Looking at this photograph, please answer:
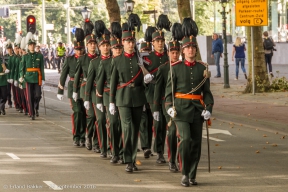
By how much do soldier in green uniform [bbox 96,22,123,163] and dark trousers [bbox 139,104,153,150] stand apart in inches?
24.3

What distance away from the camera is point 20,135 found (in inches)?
736

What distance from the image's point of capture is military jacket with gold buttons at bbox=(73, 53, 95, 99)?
15998 mm

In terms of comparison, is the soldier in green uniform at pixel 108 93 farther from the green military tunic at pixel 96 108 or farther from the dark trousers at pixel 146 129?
the dark trousers at pixel 146 129

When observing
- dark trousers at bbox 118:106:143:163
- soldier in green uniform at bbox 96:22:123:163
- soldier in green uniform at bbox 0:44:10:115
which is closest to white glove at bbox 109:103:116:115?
dark trousers at bbox 118:106:143:163

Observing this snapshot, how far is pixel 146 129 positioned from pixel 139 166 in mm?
1315

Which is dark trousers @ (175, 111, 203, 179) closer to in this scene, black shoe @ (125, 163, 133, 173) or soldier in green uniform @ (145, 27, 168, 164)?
black shoe @ (125, 163, 133, 173)

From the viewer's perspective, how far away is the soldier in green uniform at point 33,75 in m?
22.9

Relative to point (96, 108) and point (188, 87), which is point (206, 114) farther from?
point (96, 108)

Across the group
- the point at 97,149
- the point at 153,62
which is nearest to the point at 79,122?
the point at 97,149

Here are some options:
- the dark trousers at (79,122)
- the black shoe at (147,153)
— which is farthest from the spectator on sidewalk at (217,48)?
the black shoe at (147,153)

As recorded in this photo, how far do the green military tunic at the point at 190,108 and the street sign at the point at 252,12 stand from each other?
1526cm

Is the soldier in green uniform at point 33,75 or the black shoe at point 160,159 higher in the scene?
the soldier in green uniform at point 33,75

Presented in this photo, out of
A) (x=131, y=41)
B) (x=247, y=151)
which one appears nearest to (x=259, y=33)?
(x=247, y=151)

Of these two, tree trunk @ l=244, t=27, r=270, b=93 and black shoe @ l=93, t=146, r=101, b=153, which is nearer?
black shoe @ l=93, t=146, r=101, b=153
